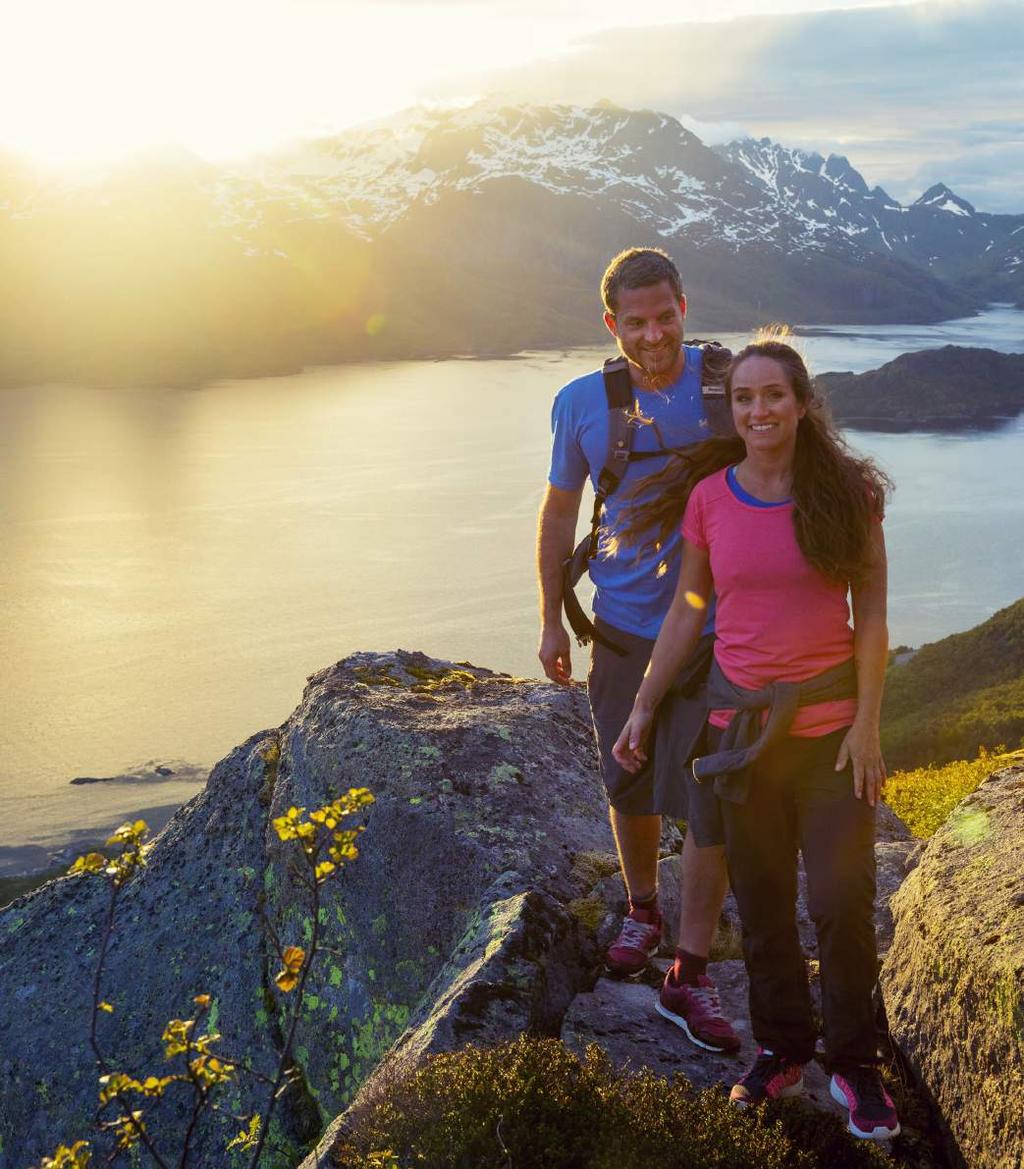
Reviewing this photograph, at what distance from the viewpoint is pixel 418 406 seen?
12694 cm

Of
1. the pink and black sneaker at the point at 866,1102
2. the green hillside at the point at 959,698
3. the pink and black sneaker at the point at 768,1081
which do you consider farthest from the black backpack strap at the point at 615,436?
the green hillside at the point at 959,698

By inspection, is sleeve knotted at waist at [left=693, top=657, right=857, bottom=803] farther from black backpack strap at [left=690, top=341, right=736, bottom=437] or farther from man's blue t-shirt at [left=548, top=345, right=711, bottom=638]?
black backpack strap at [left=690, top=341, right=736, bottom=437]

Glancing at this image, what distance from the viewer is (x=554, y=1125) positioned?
98.6 inches

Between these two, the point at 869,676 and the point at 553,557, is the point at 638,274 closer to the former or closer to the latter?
the point at 553,557

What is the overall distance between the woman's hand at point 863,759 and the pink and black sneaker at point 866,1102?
0.73 meters

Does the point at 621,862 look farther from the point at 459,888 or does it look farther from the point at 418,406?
the point at 418,406

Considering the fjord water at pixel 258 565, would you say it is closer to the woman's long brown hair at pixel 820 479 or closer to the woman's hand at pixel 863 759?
the woman's long brown hair at pixel 820 479

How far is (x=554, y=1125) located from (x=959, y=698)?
28022 millimetres

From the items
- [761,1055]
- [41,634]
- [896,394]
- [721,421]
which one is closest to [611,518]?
[721,421]

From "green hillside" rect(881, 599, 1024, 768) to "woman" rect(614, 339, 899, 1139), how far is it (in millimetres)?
17455

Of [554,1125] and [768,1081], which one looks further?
[768,1081]

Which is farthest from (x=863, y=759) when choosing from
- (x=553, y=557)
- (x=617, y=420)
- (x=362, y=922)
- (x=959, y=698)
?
(x=959, y=698)

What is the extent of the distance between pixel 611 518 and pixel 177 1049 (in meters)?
2.25

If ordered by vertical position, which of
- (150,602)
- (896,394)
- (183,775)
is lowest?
(183,775)
